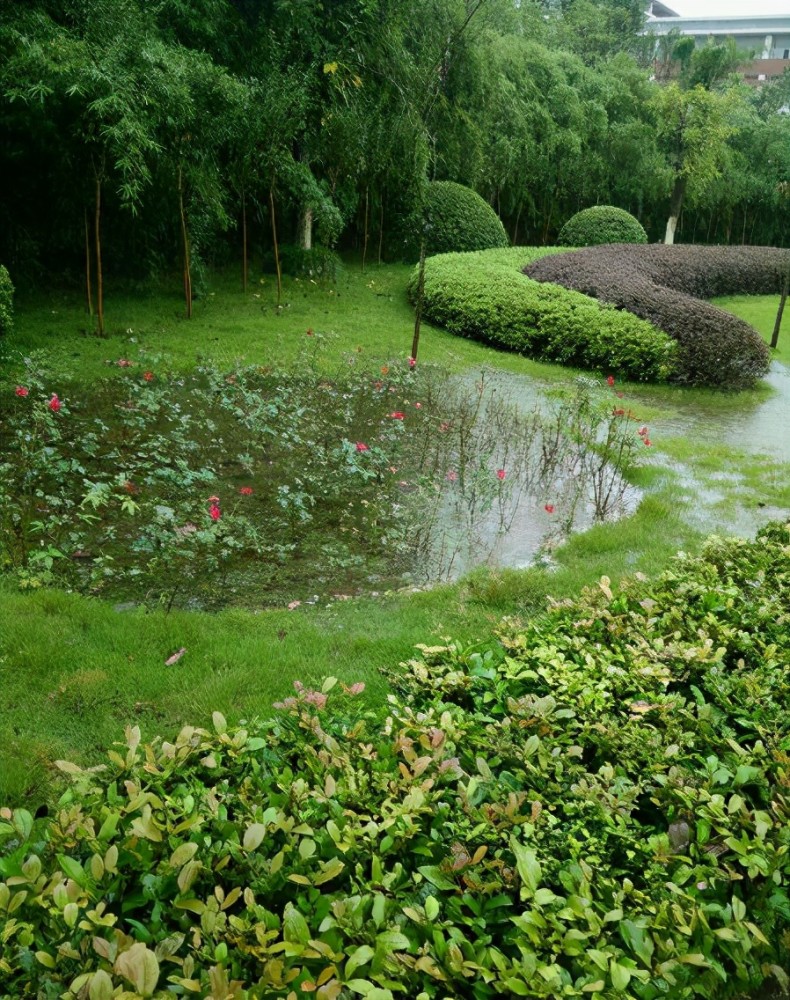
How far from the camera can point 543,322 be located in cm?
980

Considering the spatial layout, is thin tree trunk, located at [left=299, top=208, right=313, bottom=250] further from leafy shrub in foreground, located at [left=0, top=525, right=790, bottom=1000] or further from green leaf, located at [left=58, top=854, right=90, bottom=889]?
green leaf, located at [left=58, top=854, right=90, bottom=889]

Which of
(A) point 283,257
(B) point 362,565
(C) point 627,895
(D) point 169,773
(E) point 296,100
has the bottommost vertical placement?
(B) point 362,565

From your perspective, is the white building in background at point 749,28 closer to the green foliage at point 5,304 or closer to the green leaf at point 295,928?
the green foliage at point 5,304

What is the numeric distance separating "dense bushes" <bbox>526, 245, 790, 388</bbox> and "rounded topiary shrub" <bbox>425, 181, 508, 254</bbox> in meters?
2.09

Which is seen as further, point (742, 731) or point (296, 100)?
point (296, 100)

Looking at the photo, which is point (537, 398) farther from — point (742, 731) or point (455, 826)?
point (455, 826)

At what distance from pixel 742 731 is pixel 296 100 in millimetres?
9630

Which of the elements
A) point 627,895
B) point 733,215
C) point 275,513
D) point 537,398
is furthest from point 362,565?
point 733,215

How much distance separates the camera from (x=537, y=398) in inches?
314

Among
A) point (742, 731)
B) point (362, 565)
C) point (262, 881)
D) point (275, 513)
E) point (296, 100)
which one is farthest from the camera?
point (296, 100)

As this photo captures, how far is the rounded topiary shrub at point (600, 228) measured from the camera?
60.1 feet

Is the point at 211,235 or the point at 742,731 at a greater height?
the point at 211,235

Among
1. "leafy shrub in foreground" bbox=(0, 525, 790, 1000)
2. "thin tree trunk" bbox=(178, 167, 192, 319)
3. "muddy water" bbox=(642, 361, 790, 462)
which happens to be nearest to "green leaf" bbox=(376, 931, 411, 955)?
"leafy shrub in foreground" bbox=(0, 525, 790, 1000)

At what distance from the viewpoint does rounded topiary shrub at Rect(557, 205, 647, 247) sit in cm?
1831
